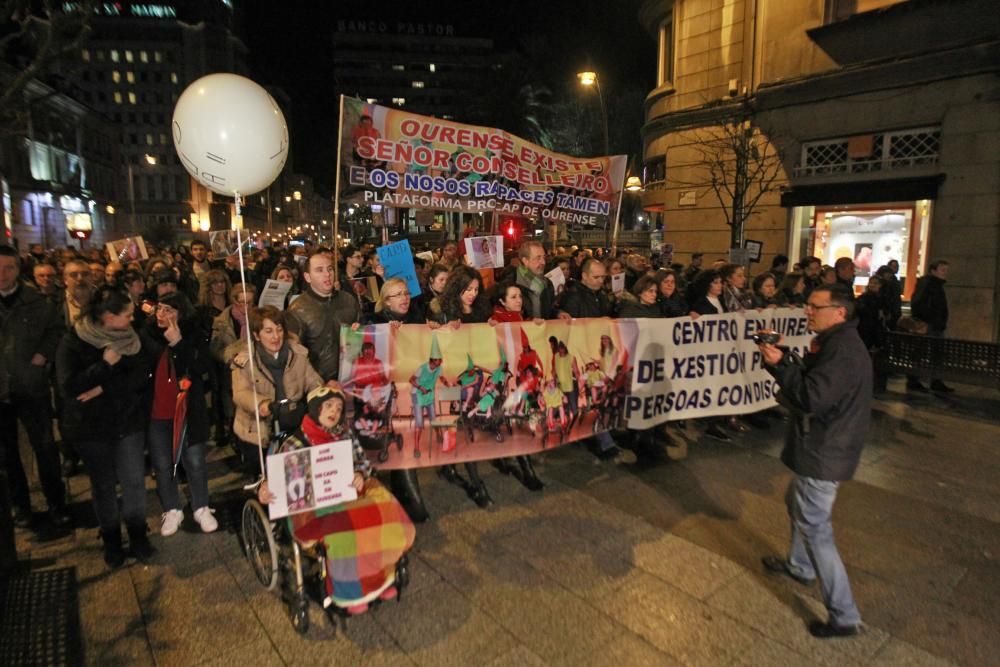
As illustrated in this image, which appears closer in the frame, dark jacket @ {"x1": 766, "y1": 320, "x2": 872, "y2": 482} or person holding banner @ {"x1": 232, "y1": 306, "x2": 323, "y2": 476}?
dark jacket @ {"x1": 766, "y1": 320, "x2": 872, "y2": 482}

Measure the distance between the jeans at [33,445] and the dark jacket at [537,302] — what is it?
13.3 ft

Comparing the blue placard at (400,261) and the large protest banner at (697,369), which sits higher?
the blue placard at (400,261)

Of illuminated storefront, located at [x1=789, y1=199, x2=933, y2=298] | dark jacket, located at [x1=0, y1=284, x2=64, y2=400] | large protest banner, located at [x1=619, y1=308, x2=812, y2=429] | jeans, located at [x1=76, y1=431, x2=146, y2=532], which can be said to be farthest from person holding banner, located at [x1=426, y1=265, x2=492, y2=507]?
illuminated storefront, located at [x1=789, y1=199, x2=933, y2=298]

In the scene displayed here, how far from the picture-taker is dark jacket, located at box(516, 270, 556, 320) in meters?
5.83

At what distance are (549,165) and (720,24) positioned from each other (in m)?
13.0

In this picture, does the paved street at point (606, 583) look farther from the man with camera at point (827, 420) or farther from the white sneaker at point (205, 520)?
the man with camera at point (827, 420)

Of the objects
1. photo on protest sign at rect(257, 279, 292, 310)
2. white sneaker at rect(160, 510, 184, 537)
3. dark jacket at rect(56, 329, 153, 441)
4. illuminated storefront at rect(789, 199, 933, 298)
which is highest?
illuminated storefront at rect(789, 199, 933, 298)

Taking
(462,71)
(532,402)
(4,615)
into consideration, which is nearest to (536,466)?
(532,402)

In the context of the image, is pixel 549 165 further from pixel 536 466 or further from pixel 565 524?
pixel 565 524

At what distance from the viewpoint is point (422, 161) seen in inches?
245

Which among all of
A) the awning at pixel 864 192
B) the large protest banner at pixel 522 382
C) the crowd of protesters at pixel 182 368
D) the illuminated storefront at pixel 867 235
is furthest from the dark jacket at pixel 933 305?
the awning at pixel 864 192

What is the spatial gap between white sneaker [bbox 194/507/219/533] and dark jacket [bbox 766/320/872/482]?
4057mm

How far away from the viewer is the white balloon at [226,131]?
4.11 m

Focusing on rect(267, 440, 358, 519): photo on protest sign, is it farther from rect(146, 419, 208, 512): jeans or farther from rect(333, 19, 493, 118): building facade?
rect(333, 19, 493, 118): building facade
